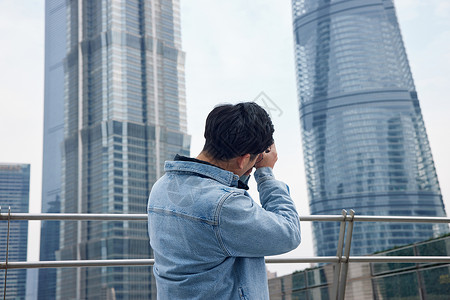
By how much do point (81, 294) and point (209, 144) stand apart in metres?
55.3

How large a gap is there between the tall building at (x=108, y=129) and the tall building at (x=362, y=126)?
66.7 feet

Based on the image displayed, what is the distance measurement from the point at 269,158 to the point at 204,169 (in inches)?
7.5

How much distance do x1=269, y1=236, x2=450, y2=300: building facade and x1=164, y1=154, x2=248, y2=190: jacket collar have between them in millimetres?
2156

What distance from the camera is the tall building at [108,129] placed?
52.4m

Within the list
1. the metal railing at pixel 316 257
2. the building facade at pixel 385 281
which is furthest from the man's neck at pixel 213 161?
the building facade at pixel 385 281

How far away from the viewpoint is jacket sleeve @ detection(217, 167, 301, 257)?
896mm

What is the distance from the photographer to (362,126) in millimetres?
68500

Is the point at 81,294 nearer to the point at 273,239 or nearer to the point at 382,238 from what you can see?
the point at 382,238

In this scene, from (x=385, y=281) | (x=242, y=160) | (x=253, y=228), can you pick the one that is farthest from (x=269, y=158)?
(x=385, y=281)

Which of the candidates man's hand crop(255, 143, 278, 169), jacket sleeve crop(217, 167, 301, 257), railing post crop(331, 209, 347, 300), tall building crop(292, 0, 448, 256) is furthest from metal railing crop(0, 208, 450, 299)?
tall building crop(292, 0, 448, 256)

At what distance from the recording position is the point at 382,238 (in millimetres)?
63375

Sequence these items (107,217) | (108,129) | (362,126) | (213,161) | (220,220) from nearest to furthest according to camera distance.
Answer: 1. (220,220)
2. (213,161)
3. (107,217)
4. (108,129)
5. (362,126)

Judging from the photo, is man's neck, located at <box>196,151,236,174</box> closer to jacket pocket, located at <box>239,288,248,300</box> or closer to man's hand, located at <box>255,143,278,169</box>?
man's hand, located at <box>255,143,278,169</box>

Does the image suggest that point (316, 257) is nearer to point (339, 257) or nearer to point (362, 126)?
point (339, 257)
